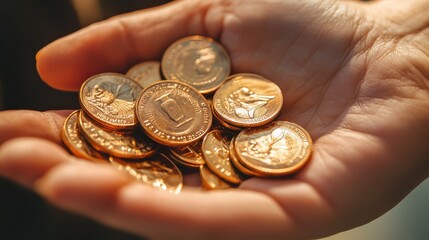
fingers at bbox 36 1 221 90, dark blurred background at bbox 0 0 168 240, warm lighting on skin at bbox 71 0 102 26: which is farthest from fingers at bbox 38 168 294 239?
warm lighting on skin at bbox 71 0 102 26

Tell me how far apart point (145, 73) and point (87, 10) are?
90 centimetres

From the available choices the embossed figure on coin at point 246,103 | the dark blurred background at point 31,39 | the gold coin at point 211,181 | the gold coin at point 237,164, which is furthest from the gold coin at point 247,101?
the dark blurred background at point 31,39

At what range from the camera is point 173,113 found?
1.80m

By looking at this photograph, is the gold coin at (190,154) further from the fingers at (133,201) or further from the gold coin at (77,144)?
the fingers at (133,201)

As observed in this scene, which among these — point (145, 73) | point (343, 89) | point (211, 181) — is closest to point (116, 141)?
point (211, 181)

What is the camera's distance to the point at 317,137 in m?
1.75

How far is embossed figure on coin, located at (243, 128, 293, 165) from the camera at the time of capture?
1.63 m

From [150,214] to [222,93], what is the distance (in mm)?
912

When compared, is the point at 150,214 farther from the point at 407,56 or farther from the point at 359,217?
the point at 407,56

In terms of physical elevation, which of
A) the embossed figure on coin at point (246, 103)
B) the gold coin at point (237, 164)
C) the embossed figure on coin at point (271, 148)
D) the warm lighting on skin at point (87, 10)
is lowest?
the gold coin at point (237, 164)

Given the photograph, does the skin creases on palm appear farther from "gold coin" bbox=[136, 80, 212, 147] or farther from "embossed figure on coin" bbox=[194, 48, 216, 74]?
"gold coin" bbox=[136, 80, 212, 147]

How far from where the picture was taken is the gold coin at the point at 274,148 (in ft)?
5.16

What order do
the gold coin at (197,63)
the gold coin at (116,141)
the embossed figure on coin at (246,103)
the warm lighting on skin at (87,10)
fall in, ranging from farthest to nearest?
the warm lighting on skin at (87,10) → the gold coin at (197,63) → the embossed figure on coin at (246,103) → the gold coin at (116,141)

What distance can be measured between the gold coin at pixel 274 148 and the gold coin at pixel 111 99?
48cm
